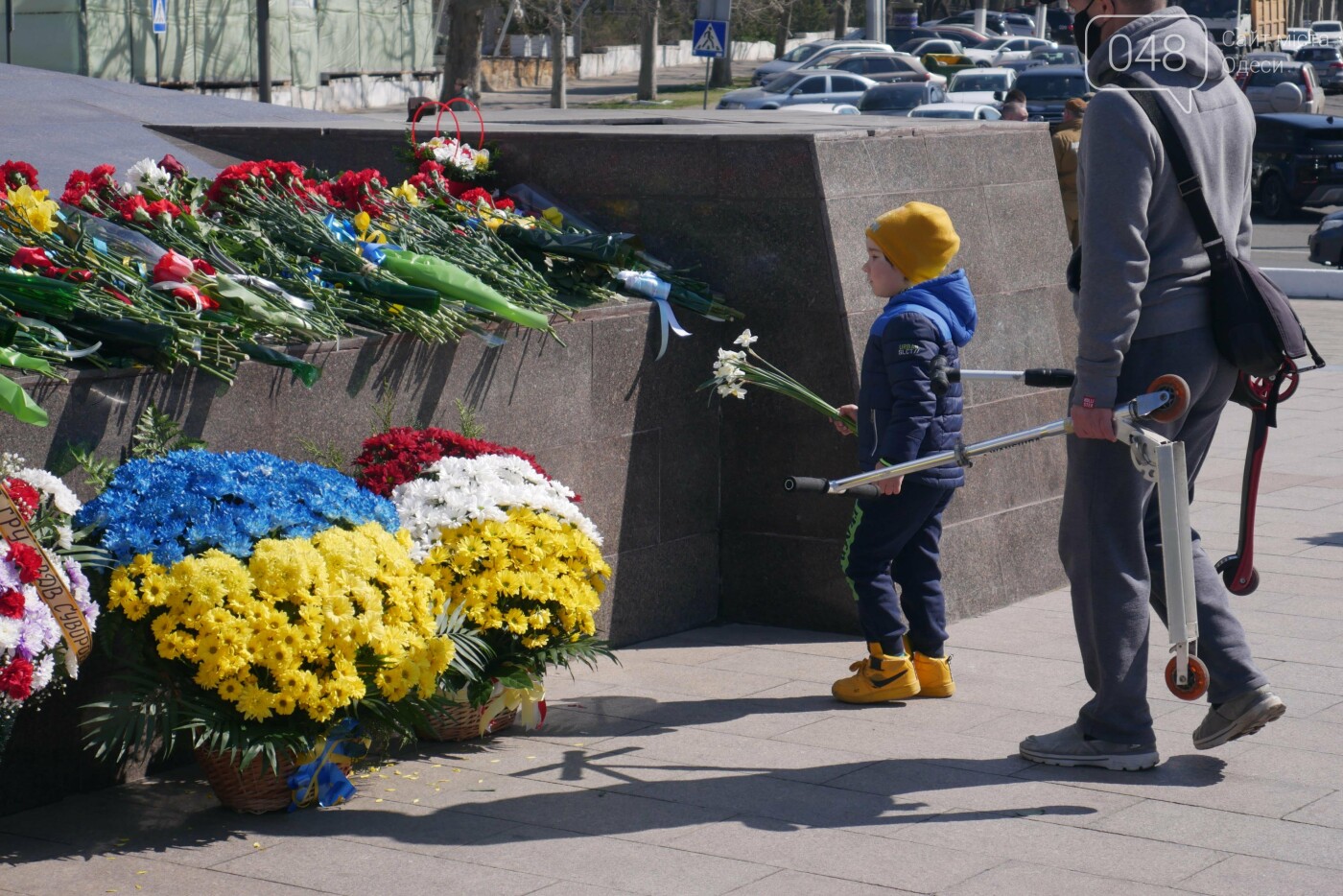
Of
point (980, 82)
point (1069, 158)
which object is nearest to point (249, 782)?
point (1069, 158)

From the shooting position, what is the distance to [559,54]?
4131 centimetres

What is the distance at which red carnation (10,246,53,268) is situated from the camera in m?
4.84

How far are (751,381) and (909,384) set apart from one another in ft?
2.99

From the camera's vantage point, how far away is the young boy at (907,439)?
509 centimetres

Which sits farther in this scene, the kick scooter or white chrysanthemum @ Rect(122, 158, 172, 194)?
white chrysanthemum @ Rect(122, 158, 172, 194)

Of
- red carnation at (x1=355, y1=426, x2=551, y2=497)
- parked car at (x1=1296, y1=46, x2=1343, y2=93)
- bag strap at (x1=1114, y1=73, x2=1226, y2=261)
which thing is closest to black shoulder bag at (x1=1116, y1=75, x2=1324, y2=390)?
bag strap at (x1=1114, y1=73, x2=1226, y2=261)

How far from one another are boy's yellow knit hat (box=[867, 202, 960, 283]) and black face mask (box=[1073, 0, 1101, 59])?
67 centimetres

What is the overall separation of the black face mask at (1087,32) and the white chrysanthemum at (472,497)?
6.08ft

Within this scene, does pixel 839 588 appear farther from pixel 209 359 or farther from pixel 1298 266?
pixel 1298 266

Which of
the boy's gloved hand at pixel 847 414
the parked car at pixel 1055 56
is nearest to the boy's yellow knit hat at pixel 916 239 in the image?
the boy's gloved hand at pixel 847 414

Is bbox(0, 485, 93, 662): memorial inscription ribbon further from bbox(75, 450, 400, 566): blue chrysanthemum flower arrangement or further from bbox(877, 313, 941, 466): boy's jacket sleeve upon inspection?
bbox(877, 313, 941, 466): boy's jacket sleeve

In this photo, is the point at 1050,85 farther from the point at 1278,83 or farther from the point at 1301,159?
the point at 1278,83

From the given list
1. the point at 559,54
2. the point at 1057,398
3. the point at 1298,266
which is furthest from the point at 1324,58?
the point at 1057,398

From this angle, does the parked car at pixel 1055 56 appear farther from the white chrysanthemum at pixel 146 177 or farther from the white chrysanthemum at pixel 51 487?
the white chrysanthemum at pixel 51 487
